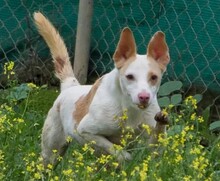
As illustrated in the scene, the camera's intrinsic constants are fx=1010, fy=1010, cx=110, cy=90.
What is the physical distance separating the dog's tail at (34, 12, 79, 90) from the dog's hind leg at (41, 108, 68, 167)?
0.86 feet

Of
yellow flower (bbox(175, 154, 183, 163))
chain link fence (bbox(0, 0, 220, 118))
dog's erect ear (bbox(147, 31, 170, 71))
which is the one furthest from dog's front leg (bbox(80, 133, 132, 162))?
chain link fence (bbox(0, 0, 220, 118))

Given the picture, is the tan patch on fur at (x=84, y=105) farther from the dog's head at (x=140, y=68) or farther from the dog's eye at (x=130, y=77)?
the dog's eye at (x=130, y=77)

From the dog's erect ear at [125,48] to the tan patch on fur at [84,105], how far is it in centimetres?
19

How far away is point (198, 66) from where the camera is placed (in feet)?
21.3

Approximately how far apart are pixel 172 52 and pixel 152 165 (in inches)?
88.6

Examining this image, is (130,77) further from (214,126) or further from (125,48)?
(214,126)

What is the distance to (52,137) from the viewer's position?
534 centimetres

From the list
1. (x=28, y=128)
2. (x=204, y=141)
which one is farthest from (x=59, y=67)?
(x=204, y=141)

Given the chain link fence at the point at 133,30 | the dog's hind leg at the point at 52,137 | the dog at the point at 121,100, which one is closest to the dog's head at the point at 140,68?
the dog at the point at 121,100

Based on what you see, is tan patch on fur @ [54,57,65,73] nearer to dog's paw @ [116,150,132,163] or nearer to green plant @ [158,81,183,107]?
green plant @ [158,81,183,107]

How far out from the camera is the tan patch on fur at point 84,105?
16.6 ft

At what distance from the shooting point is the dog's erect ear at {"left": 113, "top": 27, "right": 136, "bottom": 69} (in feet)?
16.2

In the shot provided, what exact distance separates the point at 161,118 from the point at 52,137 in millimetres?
919

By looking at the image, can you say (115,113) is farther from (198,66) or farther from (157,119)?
(198,66)
